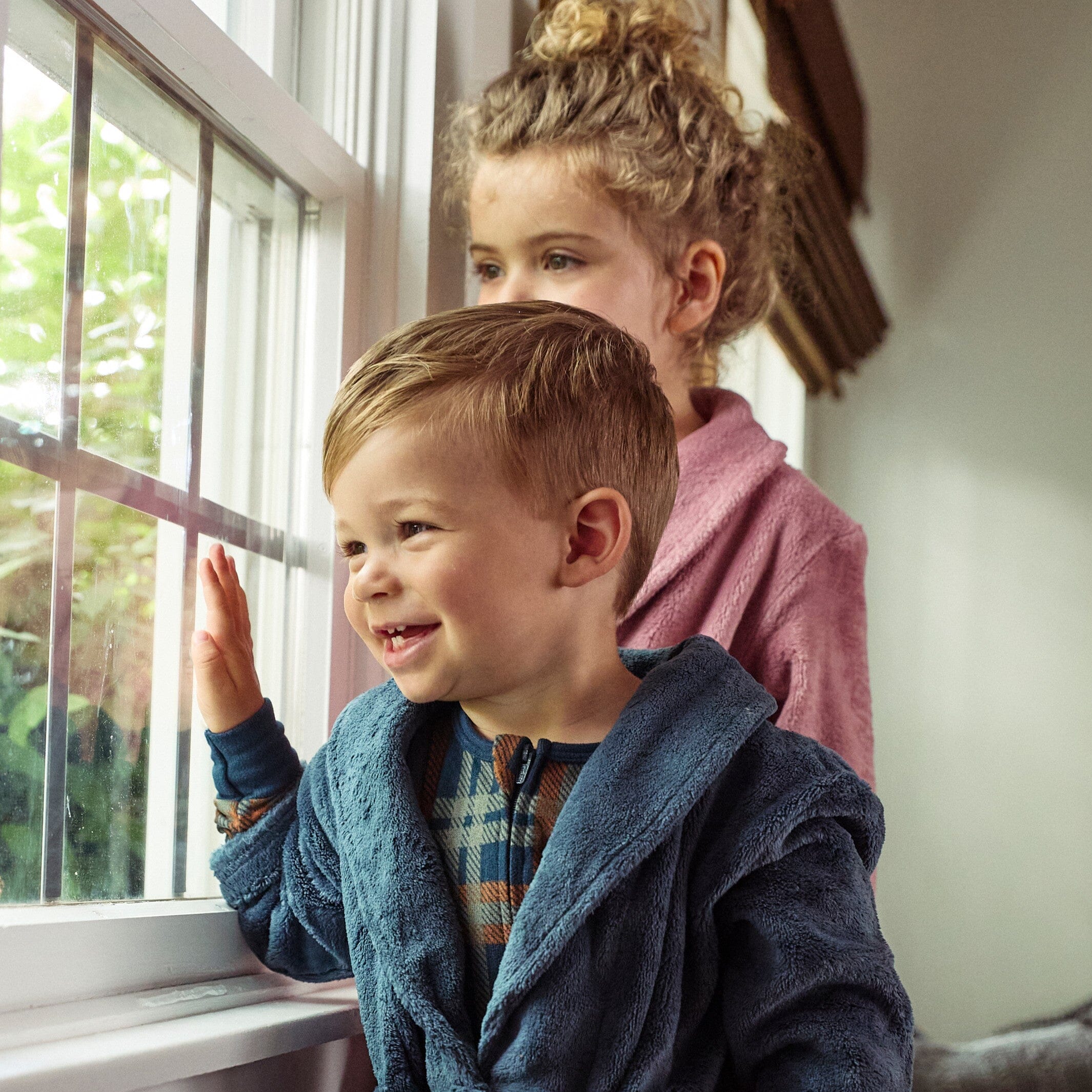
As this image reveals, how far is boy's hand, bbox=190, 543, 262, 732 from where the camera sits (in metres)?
0.80

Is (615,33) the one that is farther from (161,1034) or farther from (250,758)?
(161,1034)

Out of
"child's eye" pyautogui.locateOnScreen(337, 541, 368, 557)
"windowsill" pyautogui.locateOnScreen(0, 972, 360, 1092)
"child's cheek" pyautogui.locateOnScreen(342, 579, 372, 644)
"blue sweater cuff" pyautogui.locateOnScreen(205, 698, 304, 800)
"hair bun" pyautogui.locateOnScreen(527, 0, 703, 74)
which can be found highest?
"hair bun" pyautogui.locateOnScreen(527, 0, 703, 74)

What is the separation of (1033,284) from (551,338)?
2.38 meters

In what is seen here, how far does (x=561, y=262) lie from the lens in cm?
109

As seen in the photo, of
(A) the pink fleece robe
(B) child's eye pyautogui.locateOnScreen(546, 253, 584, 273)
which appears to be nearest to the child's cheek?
(A) the pink fleece robe

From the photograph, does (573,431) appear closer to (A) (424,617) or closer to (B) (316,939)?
(A) (424,617)

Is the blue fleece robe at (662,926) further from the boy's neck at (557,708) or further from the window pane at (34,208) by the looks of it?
the window pane at (34,208)

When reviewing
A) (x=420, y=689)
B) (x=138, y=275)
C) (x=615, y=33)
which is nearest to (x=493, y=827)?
(x=420, y=689)

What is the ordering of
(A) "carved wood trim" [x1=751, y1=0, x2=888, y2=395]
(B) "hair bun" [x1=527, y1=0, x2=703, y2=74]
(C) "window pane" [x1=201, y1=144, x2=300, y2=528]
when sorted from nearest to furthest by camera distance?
(C) "window pane" [x1=201, y1=144, x2=300, y2=528], (B) "hair bun" [x1=527, y1=0, x2=703, y2=74], (A) "carved wood trim" [x1=751, y1=0, x2=888, y2=395]

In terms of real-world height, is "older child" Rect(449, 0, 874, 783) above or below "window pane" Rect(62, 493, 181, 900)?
above

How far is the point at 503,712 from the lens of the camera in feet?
2.54

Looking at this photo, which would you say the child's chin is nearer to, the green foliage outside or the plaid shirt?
the plaid shirt

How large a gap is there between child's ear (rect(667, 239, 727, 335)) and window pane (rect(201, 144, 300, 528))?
36cm

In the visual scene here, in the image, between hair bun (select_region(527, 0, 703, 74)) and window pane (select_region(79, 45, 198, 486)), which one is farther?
hair bun (select_region(527, 0, 703, 74))
